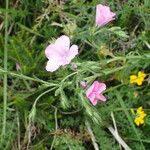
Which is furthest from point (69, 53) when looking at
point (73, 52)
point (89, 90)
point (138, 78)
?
point (138, 78)

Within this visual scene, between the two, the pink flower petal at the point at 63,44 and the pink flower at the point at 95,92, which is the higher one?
the pink flower petal at the point at 63,44

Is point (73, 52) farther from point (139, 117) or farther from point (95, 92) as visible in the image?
point (139, 117)

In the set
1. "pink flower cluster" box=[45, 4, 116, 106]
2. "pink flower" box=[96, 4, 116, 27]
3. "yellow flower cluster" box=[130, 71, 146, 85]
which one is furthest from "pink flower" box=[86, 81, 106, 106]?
"pink flower" box=[96, 4, 116, 27]

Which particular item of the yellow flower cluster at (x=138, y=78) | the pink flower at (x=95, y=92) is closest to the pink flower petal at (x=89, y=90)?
the pink flower at (x=95, y=92)

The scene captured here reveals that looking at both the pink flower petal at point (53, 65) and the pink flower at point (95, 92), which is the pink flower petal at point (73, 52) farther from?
the pink flower at point (95, 92)

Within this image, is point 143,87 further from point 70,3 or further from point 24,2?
point 24,2

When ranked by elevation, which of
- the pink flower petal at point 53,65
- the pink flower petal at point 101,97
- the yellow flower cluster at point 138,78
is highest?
the pink flower petal at point 53,65

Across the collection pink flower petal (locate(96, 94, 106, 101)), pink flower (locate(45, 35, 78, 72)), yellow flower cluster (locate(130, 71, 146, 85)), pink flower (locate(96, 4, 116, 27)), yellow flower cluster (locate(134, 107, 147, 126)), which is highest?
pink flower (locate(96, 4, 116, 27))

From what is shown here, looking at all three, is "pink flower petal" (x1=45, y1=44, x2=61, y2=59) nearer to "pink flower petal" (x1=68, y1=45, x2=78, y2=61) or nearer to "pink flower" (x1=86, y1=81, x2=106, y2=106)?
"pink flower petal" (x1=68, y1=45, x2=78, y2=61)
